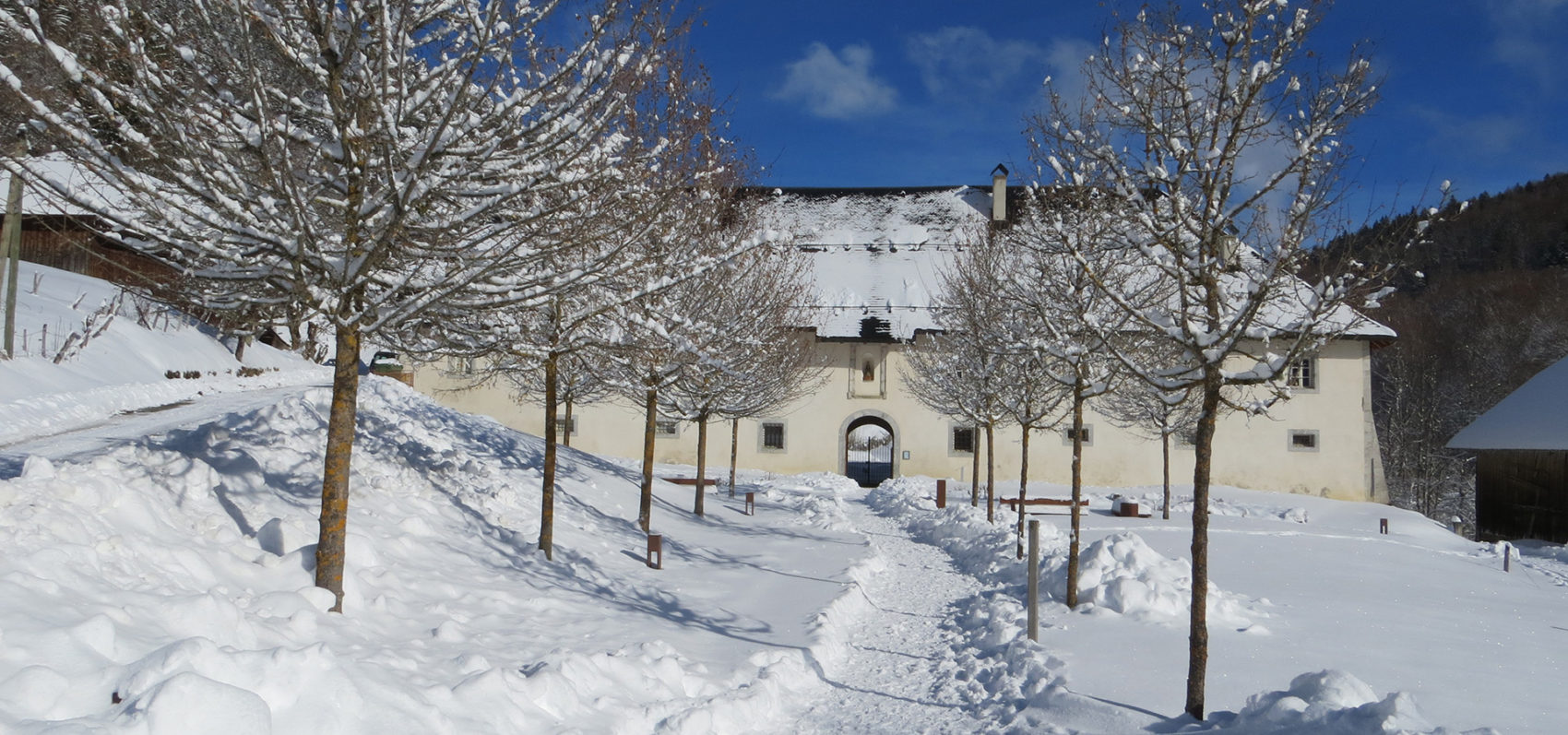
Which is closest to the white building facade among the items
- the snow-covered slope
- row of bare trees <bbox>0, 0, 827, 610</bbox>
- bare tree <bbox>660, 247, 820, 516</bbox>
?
the snow-covered slope

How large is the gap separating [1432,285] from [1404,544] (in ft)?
152

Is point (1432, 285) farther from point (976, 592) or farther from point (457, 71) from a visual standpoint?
point (457, 71)

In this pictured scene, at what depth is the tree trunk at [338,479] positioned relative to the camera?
20.2 feet

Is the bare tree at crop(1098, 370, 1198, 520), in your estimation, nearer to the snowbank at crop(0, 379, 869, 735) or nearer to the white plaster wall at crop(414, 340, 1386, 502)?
the white plaster wall at crop(414, 340, 1386, 502)

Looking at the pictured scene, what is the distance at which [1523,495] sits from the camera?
26.7m

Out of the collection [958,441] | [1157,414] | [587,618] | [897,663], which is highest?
[1157,414]

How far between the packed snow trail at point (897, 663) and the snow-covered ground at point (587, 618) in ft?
0.15

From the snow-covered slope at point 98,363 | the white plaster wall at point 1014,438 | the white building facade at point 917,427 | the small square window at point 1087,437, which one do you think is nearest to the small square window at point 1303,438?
the white building facade at point 917,427

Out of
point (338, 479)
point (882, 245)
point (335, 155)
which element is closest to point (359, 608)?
point (338, 479)

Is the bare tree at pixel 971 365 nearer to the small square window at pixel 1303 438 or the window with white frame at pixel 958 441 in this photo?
the window with white frame at pixel 958 441

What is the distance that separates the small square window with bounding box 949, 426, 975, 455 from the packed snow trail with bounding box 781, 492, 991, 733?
57.4 feet

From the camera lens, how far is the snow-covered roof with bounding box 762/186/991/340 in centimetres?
3212

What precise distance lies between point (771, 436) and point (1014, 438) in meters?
8.46

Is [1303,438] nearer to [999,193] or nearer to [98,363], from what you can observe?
[999,193]
